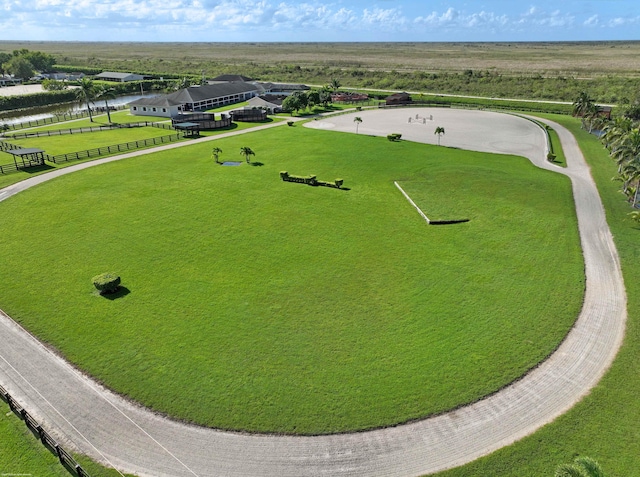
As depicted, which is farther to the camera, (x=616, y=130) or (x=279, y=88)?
(x=279, y=88)

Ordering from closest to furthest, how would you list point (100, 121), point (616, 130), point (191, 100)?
point (616, 130)
point (100, 121)
point (191, 100)

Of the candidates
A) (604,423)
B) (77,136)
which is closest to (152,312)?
(604,423)

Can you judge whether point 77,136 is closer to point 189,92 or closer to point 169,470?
point 189,92

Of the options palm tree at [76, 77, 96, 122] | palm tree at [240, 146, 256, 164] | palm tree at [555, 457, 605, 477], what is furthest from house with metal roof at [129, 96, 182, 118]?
palm tree at [555, 457, 605, 477]

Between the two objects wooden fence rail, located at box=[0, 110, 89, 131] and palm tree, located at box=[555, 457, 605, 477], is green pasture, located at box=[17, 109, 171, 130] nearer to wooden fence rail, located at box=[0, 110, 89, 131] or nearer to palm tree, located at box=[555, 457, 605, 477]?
wooden fence rail, located at box=[0, 110, 89, 131]

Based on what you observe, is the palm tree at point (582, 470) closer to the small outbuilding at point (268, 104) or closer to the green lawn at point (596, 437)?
the green lawn at point (596, 437)

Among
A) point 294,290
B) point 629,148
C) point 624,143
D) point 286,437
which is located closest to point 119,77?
point 294,290

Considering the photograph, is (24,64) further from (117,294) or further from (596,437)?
(596,437)
